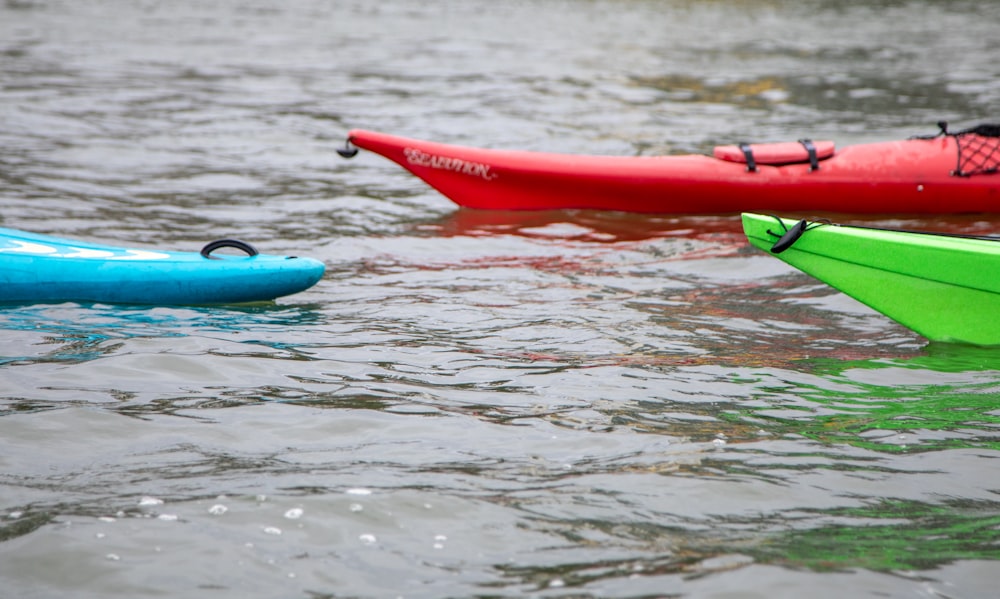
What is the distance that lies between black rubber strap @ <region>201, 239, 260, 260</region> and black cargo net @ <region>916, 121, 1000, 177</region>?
4138mm

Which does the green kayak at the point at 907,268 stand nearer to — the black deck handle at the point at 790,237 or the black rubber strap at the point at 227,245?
the black deck handle at the point at 790,237

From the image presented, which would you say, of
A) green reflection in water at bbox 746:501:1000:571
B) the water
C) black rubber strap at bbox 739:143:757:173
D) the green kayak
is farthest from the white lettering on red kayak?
green reflection in water at bbox 746:501:1000:571

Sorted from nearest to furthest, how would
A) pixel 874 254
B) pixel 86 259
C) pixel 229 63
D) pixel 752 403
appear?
pixel 752 403
pixel 874 254
pixel 86 259
pixel 229 63

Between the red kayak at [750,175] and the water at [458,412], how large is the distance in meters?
0.16

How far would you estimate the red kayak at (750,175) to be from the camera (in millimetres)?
6234

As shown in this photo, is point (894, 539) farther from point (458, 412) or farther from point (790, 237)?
point (790, 237)

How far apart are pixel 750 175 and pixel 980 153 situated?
53.9 inches

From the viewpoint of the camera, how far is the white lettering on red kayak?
20.9 feet

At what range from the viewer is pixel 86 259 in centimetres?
444

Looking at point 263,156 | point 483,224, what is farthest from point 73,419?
point 263,156

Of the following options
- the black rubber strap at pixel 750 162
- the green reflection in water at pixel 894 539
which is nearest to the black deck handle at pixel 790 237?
the green reflection in water at pixel 894 539

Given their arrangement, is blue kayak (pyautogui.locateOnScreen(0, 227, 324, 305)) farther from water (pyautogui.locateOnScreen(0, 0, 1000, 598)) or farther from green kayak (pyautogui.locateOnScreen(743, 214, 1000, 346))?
green kayak (pyautogui.locateOnScreen(743, 214, 1000, 346))

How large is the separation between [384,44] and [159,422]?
12.3m

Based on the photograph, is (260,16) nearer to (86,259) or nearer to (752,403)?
(86,259)
